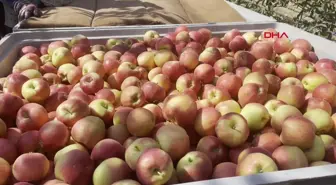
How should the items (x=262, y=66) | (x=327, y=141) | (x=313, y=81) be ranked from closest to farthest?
(x=327, y=141) → (x=313, y=81) → (x=262, y=66)

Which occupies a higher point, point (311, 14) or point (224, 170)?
point (224, 170)

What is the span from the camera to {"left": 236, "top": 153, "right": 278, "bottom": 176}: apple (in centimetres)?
127

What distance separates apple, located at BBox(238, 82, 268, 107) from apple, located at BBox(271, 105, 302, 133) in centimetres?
16

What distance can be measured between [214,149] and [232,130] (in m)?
0.12

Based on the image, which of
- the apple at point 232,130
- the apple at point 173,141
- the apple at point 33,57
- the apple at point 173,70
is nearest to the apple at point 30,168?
the apple at point 173,141

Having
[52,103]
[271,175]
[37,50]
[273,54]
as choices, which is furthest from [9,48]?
[271,175]

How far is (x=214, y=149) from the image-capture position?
1.50m

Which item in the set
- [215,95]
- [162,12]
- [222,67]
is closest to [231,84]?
[215,95]

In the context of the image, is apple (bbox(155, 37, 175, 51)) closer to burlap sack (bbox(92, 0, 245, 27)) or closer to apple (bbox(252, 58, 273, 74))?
apple (bbox(252, 58, 273, 74))

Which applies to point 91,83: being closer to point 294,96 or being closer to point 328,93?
point 294,96

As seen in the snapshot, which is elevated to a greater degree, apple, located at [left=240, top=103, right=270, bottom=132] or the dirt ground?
apple, located at [left=240, top=103, right=270, bottom=132]

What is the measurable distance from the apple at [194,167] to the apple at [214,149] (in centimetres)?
8

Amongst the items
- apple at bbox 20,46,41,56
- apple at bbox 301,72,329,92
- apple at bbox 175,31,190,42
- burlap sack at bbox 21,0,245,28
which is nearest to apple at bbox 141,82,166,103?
apple at bbox 175,31,190,42

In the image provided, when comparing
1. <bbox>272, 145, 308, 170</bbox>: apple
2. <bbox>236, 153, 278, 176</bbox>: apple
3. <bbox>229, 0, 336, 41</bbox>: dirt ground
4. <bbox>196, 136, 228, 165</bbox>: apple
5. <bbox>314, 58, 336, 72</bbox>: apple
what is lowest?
<bbox>229, 0, 336, 41</bbox>: dirt ground
